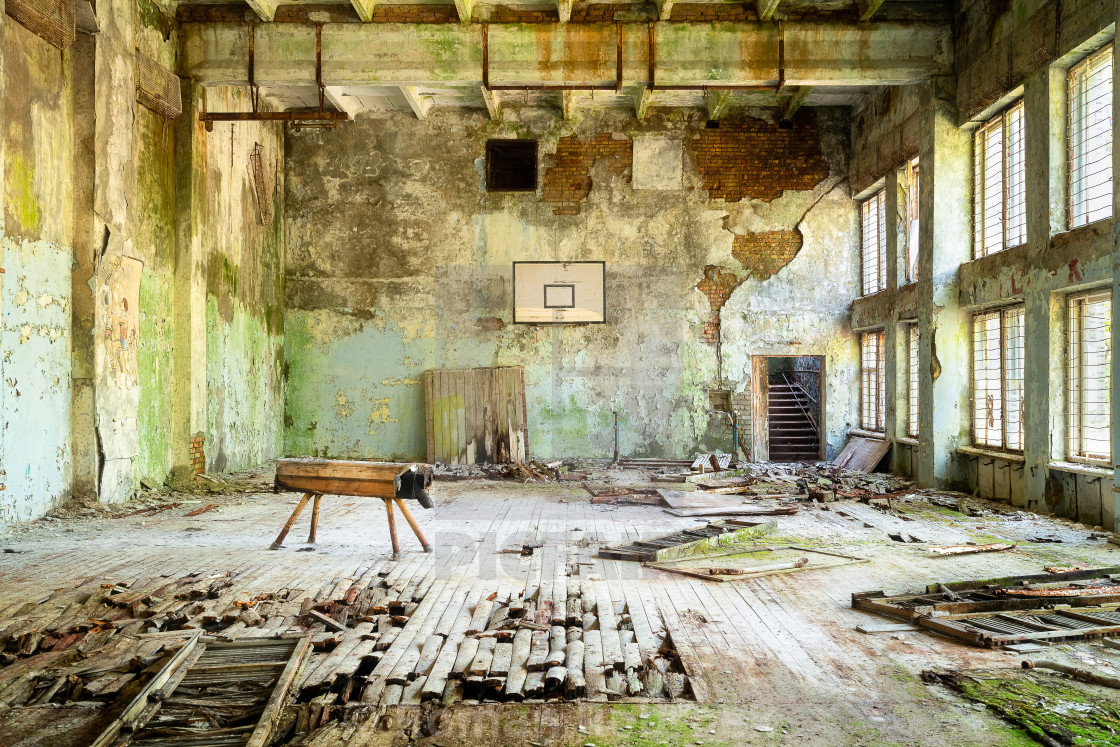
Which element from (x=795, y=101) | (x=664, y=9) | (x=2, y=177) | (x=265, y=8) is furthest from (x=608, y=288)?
(x=2, y=177)

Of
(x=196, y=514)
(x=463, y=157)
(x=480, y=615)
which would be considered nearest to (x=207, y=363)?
(x=196, y=514)

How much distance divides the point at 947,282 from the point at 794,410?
19.1 feet

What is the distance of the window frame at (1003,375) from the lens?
9.00 m

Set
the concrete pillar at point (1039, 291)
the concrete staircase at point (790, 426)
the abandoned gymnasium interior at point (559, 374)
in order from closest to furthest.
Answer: the abandoned gymnasium interior at point (559, 374), the concrete pillar at point (1039, 291), the concrete staircase at point (790, 426)

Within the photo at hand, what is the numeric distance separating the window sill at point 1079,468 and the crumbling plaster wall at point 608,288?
18.3 ft

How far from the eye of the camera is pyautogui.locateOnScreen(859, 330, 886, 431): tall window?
13.0 metres

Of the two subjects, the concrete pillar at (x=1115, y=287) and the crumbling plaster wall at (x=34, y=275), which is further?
the crumbling plaster wall at (x=34, y=275)

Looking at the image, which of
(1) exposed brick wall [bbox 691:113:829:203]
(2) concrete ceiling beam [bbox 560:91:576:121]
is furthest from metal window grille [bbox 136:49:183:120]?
(1) exposed brick wall [bbox 691:113:829:203]

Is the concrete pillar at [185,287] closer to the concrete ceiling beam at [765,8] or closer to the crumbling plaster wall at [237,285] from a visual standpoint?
the crumbling plaster wall at [237,285]

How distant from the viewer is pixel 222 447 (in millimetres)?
11336

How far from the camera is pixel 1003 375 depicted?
9.35 m

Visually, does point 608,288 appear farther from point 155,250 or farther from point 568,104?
point 155,250

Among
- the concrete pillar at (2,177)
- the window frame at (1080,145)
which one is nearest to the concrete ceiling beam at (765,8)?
the window frame at (1080,145)

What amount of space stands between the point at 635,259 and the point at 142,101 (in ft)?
25.1
